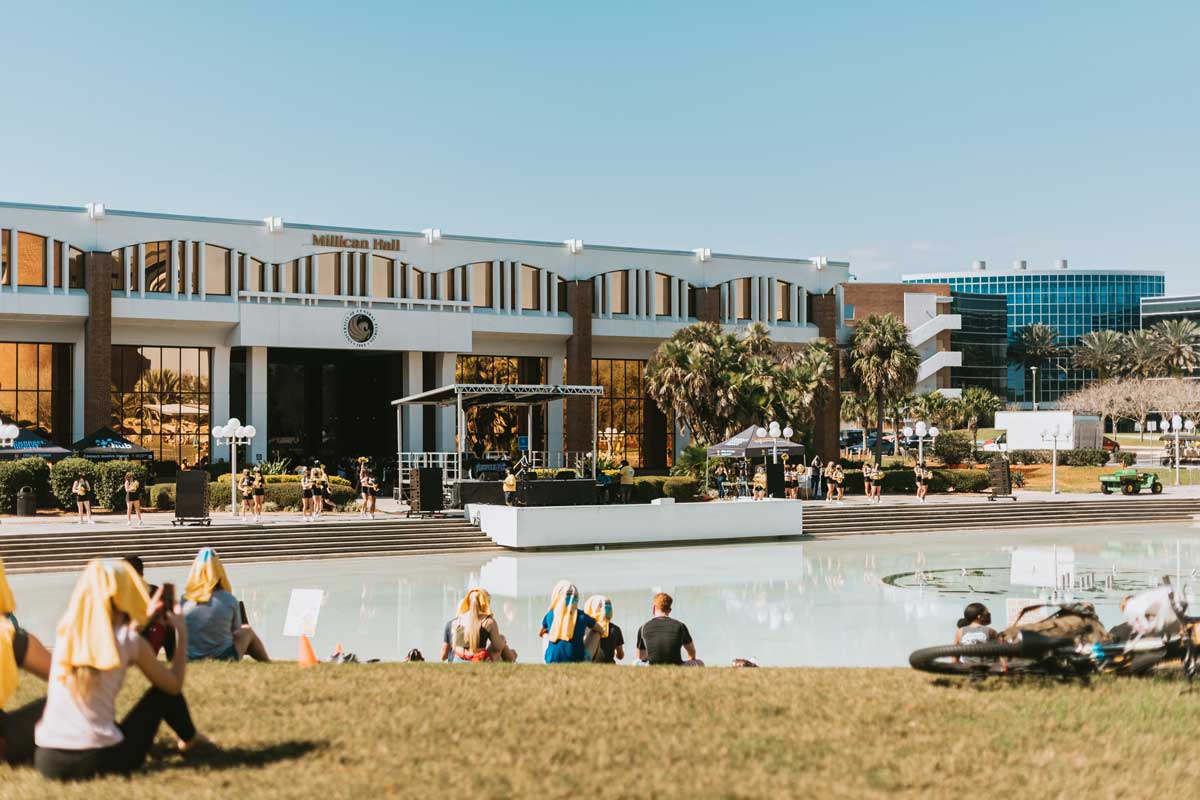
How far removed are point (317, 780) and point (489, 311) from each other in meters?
43.6

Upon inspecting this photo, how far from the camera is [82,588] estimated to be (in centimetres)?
585

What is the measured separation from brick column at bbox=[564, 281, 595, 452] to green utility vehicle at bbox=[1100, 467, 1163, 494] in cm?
2052

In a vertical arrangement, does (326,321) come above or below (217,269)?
below

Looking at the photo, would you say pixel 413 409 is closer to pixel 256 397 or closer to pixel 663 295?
pixel 256 397

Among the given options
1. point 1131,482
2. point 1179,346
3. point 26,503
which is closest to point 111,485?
point 26,503

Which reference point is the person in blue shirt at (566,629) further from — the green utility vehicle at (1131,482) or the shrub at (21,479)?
the green utility vehicle at (1131,482)

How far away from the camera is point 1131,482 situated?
149 ft

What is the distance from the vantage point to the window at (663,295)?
172ft

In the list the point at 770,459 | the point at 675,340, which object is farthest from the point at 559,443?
the point at 770,459

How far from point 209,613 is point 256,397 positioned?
35767 mm

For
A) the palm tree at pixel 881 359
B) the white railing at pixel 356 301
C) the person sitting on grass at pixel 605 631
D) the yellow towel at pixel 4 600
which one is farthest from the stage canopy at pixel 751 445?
the yellow towel at pixel 4 600

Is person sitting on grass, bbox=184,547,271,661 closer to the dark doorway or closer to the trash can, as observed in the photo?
the trash can

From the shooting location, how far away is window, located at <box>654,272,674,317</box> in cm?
5244

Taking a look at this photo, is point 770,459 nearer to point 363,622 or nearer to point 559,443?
point 559,443
